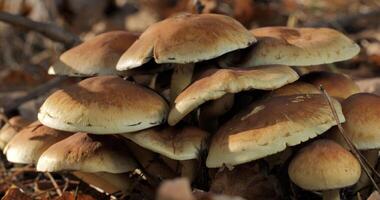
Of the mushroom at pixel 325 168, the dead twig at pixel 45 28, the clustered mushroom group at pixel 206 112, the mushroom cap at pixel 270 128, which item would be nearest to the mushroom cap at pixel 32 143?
the clustered mushroom group at pixel 206 112

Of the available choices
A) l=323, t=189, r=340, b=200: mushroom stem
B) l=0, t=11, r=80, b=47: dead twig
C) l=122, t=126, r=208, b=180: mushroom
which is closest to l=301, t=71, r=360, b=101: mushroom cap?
l=323, t=189, r=340, b=200: mushroom stem

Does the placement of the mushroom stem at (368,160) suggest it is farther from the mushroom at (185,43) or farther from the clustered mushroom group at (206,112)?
the mushroom at (185,43)

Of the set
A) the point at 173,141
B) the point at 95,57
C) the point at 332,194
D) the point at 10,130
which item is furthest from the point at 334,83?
the point at 10,130

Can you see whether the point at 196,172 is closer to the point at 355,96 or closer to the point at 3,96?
the point at 355,96

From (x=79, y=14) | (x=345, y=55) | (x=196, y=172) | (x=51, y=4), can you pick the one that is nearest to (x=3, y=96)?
(x=51, y=4)

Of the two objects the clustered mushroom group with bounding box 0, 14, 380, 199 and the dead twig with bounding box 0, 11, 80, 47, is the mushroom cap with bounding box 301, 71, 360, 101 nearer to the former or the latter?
the clustered mushroom group with bounding box 0, 14, 380, 199

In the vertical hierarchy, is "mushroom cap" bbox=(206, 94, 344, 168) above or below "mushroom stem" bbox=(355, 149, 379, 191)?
above
